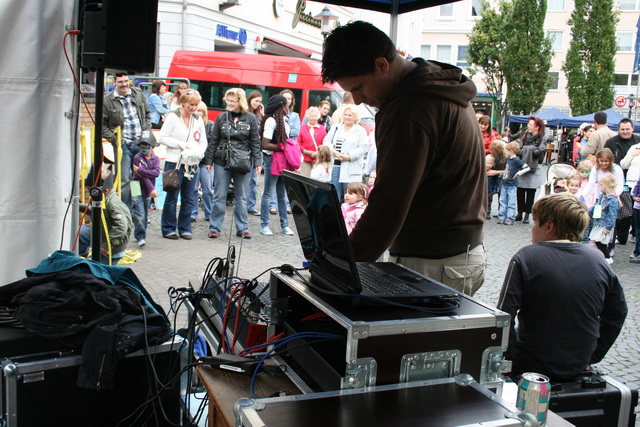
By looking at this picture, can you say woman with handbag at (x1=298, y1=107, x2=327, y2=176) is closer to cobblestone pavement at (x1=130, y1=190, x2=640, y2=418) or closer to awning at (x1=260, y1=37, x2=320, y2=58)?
cobblestone pavement at (x1=130, y1=190, x2=640, y2=418)

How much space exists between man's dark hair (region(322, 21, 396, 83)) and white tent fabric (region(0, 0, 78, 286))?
2.09 m

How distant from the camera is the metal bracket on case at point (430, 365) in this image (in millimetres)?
1657

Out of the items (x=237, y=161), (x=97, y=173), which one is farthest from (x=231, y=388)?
(x=237, y=161)

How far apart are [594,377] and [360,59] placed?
180cm

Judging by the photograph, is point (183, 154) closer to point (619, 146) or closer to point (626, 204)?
point (626, 204)

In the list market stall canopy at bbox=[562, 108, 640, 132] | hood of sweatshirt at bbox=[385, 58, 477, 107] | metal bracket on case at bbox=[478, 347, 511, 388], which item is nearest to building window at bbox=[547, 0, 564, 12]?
market stall canopy at bbox=[562, 108, 640, 132]

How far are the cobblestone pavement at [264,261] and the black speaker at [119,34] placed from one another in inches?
70.2

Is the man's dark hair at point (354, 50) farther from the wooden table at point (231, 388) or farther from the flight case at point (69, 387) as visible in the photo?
the flight case at point (69, 387)

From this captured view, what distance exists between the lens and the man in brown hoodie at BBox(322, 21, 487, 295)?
2029mm

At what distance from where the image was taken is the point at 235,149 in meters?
7.76

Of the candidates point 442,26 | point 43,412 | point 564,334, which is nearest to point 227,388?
point 43,412

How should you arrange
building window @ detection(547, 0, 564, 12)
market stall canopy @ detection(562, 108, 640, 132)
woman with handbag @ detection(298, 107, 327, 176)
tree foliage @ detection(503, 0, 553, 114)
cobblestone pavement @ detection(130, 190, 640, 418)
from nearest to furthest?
cobblestone pavement @ detection(130, 190, 640, 418)
woman with handbag @ detection(298, 107, 327, 176)
market stall canopy @ detection(562, 108, 640, 132)
tree foliage @ detection(503, 0, 553, 114)
building window @ detection(547, 0, 564, 12)

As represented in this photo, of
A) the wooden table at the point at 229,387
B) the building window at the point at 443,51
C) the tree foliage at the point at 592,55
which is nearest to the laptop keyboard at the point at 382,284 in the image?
the wooden table at the point at 229,387

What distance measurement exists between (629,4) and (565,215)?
43.8 m
